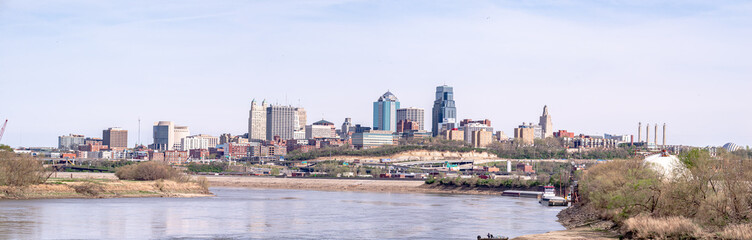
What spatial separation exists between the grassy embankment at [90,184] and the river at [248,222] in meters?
9.15

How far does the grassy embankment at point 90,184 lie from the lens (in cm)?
10706

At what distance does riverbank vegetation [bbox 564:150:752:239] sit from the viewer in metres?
46.3

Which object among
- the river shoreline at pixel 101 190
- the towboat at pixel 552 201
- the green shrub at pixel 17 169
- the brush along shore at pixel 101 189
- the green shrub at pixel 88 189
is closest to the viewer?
the green shrub at pixel 17 169

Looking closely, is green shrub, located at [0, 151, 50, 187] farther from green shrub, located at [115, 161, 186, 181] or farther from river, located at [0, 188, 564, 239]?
green shrub, located at [115, 161, 186, 181]

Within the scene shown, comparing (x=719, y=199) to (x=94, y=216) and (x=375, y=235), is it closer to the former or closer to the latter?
(x=375, y=235)

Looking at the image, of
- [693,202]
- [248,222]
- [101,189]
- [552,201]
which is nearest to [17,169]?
[101,189]

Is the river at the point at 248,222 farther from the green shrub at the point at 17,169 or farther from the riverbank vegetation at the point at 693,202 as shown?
the riverbank vegetation at the point at 693,202

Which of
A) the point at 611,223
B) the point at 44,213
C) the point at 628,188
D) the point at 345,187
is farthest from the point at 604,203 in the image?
the point at 345,187

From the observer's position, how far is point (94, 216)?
78812 millimetres

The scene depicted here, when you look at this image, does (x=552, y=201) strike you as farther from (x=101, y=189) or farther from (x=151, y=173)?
(x=151, y=173)

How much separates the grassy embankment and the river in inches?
360

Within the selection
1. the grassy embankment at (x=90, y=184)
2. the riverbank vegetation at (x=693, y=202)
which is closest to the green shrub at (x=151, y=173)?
the grassy embankment at (x=90, y=184)

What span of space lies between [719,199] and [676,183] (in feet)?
17.0

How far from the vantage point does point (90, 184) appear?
12025 cm
